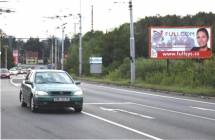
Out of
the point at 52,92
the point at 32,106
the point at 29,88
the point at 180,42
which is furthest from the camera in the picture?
the point at 180,42

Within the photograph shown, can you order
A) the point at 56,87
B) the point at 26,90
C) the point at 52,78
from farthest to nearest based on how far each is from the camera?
1. the point at 26,90
2. the point at 52,78
3. the point at 56,87

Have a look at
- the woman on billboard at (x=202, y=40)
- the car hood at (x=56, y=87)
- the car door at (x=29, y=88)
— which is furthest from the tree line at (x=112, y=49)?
the car hood at (x=56, y=87)

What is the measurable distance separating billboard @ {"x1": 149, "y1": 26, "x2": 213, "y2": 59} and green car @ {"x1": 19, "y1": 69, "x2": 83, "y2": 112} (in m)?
29.0

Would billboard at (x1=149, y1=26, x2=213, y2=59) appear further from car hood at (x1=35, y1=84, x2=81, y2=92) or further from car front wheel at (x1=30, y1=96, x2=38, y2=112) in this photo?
car front wheel at (x1=30, y1=96, x2=38, y2=112)

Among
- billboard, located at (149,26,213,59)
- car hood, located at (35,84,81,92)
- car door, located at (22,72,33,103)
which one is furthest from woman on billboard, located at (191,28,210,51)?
car hood, located at (35,84,81,92)

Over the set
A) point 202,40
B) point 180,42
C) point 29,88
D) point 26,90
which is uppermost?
point 202,40

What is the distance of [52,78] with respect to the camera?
20188 millimetres

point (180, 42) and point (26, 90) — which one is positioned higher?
point (180, 42)

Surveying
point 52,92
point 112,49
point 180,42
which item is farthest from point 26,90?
point 112,49

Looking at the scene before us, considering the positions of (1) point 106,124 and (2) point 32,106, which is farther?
(2) point 32,106

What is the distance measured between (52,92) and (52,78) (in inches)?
56.2

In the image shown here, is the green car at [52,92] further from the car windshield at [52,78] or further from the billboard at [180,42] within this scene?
the billboard at [180,42]

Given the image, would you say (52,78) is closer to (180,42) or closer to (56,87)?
(56,87)

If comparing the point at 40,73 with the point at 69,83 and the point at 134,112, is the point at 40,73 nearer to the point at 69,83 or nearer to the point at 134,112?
the point at 69,83
